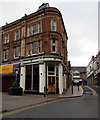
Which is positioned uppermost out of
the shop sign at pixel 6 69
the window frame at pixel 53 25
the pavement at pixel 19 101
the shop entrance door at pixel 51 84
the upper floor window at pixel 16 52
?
the window frame at pixel 53 25

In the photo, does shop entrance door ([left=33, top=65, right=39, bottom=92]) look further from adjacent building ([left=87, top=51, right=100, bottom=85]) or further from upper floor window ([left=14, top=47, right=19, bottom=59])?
adjacent building ([left=87, top=51, right=100, bottom=85])

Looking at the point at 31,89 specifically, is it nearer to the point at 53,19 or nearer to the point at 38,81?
the point at 38,81

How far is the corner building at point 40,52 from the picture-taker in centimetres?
1869

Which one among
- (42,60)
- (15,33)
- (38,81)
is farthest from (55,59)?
(15,33)

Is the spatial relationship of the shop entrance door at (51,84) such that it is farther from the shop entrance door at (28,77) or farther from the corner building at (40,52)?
the shop entrance door at (28,77)

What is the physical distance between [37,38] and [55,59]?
4123 mm

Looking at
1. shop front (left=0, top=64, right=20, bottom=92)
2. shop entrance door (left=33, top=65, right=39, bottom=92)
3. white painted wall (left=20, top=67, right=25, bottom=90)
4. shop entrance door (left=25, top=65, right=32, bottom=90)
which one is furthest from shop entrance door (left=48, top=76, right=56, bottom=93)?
shop front (left=0, top=64, right=20, bottom=92)

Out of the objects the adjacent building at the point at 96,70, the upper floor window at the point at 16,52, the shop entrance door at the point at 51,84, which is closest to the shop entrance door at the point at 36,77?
the shop entrance door at the point at 51,84

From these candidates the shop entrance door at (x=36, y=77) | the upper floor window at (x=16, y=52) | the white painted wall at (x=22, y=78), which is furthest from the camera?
the upper floor window at (x=16, y=52)

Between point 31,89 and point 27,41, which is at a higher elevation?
point 27,41

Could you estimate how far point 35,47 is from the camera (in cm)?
2039

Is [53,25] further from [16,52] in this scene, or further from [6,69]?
Result: [6,69]

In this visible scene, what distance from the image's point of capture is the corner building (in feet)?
61.3

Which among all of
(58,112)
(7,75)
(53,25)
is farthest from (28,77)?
(58,112)
